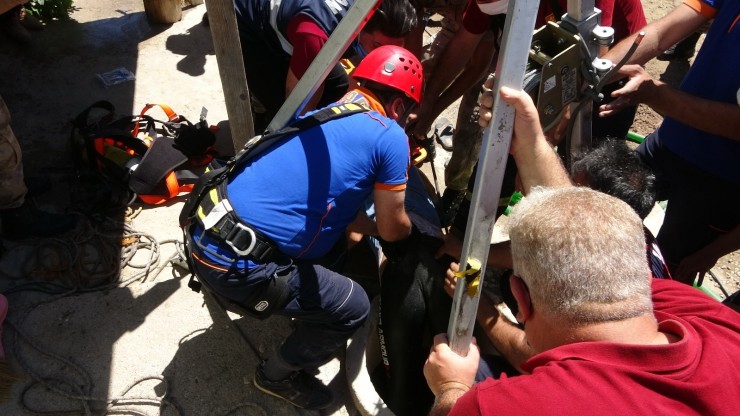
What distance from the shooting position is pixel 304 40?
3.15 meters

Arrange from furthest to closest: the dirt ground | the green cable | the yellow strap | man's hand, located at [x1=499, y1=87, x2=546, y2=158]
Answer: the green cable, the dirt ground, the yellow strap, man's hand, located at [x1=499, y1=87, x2=546, y2=158]

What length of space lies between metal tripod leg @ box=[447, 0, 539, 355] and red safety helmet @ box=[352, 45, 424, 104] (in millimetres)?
1023

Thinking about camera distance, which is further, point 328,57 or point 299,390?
point 299,390

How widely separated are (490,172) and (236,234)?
1.14 m

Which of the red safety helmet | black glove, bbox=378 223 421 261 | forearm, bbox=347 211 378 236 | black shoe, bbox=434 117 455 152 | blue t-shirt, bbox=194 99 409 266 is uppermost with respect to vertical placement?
the red safety helmet

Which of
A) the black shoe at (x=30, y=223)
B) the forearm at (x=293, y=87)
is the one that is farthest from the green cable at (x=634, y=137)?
the black shoe at (x=30, y=223)

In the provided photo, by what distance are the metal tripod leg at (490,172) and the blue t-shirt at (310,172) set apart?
76cm

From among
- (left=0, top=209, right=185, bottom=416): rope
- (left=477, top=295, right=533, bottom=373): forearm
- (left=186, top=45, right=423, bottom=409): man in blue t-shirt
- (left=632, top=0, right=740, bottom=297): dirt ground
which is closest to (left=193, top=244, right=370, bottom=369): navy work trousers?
(left=186, top=45, right=423, bottom=409): man in blue t-shirt

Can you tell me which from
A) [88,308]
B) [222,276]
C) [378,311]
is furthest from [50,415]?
[378,311]

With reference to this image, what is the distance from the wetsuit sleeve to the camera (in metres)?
3.13

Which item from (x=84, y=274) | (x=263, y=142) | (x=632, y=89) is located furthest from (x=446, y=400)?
(x=84, y=274)

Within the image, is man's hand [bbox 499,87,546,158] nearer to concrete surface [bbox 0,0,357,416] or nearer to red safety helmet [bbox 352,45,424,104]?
red safety helmet [bbox 352,45,424,104]

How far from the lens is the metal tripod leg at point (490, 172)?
145cm

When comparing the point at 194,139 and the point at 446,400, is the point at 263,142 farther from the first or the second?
the point at 194,139
